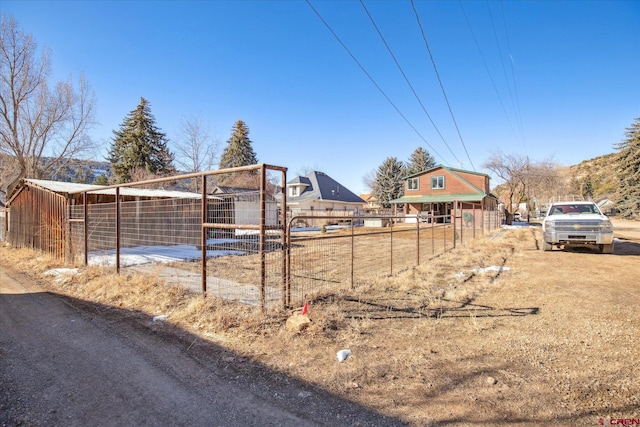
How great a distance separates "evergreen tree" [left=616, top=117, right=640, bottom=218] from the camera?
35656 millimetres

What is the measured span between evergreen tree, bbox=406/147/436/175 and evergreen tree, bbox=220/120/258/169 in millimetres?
25617

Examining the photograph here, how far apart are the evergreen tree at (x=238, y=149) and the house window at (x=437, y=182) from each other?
24442 mm

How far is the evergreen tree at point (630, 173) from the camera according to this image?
3566 cm

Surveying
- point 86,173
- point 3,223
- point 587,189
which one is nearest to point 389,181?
point 86,173

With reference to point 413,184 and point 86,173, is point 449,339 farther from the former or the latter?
point 86,173

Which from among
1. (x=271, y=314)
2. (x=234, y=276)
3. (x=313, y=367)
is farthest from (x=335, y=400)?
(x=234, y=276)

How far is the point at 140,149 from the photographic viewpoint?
32.7m

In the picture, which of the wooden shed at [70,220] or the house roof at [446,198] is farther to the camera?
the house roof at [446,198]

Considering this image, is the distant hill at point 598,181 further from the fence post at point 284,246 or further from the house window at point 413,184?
the fence post at point 284,246

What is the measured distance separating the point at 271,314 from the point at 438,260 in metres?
6.73

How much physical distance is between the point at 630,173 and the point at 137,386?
51478 millimetres

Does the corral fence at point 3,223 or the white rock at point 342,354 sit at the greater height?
the corral fence at point 3,223

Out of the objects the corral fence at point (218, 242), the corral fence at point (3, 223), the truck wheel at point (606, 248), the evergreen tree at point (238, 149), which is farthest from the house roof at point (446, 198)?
the corral fence at point (3, 223)

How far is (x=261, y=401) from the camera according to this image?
260 centimetres
